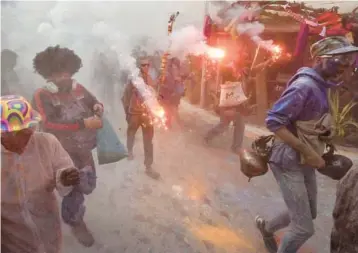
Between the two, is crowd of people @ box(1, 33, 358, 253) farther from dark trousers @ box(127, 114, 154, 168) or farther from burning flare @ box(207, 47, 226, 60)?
burning flare @ box(207, 47, 226, 60)

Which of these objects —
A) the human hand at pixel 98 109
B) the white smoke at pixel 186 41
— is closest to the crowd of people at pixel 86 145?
the human hand at pixel 98 109

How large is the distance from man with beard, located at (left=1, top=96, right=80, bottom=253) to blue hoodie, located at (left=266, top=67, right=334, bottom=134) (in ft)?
3.85

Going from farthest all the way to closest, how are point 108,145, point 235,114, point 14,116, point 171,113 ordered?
point 235,114 < point 171,113 < point 108,145 < point 14,116

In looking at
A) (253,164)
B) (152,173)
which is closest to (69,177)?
(152,173)

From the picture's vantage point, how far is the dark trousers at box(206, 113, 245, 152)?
2.94 metres

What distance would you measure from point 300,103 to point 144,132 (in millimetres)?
1147

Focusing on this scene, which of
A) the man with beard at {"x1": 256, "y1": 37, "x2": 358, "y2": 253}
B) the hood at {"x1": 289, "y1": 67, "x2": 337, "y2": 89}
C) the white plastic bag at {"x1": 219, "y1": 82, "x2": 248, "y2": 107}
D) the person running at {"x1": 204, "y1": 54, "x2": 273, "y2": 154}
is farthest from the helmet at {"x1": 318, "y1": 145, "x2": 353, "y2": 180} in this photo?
the white plastic bag at {"x1": 219, "y1": 82, "x2": 248, "y2": 107}

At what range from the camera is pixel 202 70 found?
2904 mm

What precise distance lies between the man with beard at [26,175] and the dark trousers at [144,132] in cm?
82

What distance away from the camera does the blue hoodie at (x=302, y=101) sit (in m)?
2.03

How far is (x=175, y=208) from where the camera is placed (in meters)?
2.55

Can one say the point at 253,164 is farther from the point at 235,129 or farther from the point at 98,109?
the point at 98,109

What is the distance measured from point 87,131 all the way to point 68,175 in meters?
0.78

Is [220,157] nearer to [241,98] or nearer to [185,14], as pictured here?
[241,98]
